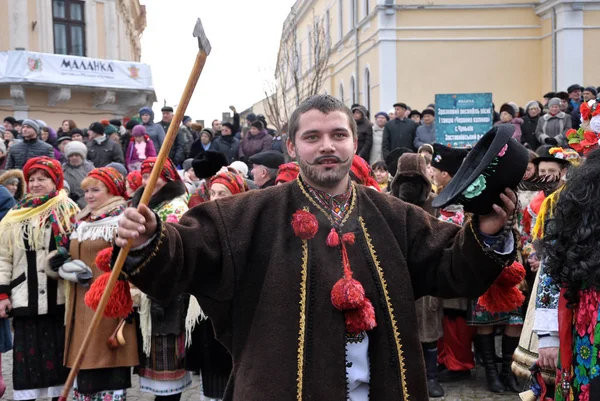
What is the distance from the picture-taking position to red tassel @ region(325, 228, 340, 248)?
2.78 metres

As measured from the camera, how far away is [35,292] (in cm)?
568

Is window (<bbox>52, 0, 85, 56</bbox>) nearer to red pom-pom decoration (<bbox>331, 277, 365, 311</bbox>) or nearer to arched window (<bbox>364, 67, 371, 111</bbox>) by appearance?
arched window (<bbox>364, 67, 371, 111</bbox>)

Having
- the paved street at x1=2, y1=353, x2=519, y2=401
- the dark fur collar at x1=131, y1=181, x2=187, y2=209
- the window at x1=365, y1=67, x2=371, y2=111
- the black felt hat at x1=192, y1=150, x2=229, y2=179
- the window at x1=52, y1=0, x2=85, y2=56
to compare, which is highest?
the window at x1=52, y1=0, x2=85, y2=56

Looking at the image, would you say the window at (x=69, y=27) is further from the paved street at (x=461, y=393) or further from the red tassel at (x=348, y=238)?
the red tassel at (x=348, y=238)

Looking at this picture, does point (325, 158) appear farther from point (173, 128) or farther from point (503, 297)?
point (503, 297)

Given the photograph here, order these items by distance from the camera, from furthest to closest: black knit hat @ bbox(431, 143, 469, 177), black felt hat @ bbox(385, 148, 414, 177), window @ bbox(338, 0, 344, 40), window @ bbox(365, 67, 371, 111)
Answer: window @ bbox(338, 0, 344, 40)
window @ bbox(365, 67, 371, 111)
black felt hat @ bbox(385, 148, 414, 177)
black knit hat @ bbox(431, 143, 469, 177)

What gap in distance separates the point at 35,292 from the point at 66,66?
22623 mm

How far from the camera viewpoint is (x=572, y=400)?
Answer: 316 centimetres

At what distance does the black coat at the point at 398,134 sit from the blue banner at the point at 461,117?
111 centimetres

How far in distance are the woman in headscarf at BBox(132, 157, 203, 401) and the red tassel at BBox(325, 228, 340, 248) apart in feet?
8.32

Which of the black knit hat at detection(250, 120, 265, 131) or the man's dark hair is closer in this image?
the man's dark hair

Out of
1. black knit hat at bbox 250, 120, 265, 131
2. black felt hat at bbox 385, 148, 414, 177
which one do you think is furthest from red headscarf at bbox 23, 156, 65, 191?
black knit hat at bbox 250, 120, 265, 131

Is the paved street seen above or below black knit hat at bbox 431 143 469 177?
below

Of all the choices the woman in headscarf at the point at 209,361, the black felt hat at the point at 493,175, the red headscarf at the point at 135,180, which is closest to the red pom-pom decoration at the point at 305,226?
the black felt hat at the point at 493,175
